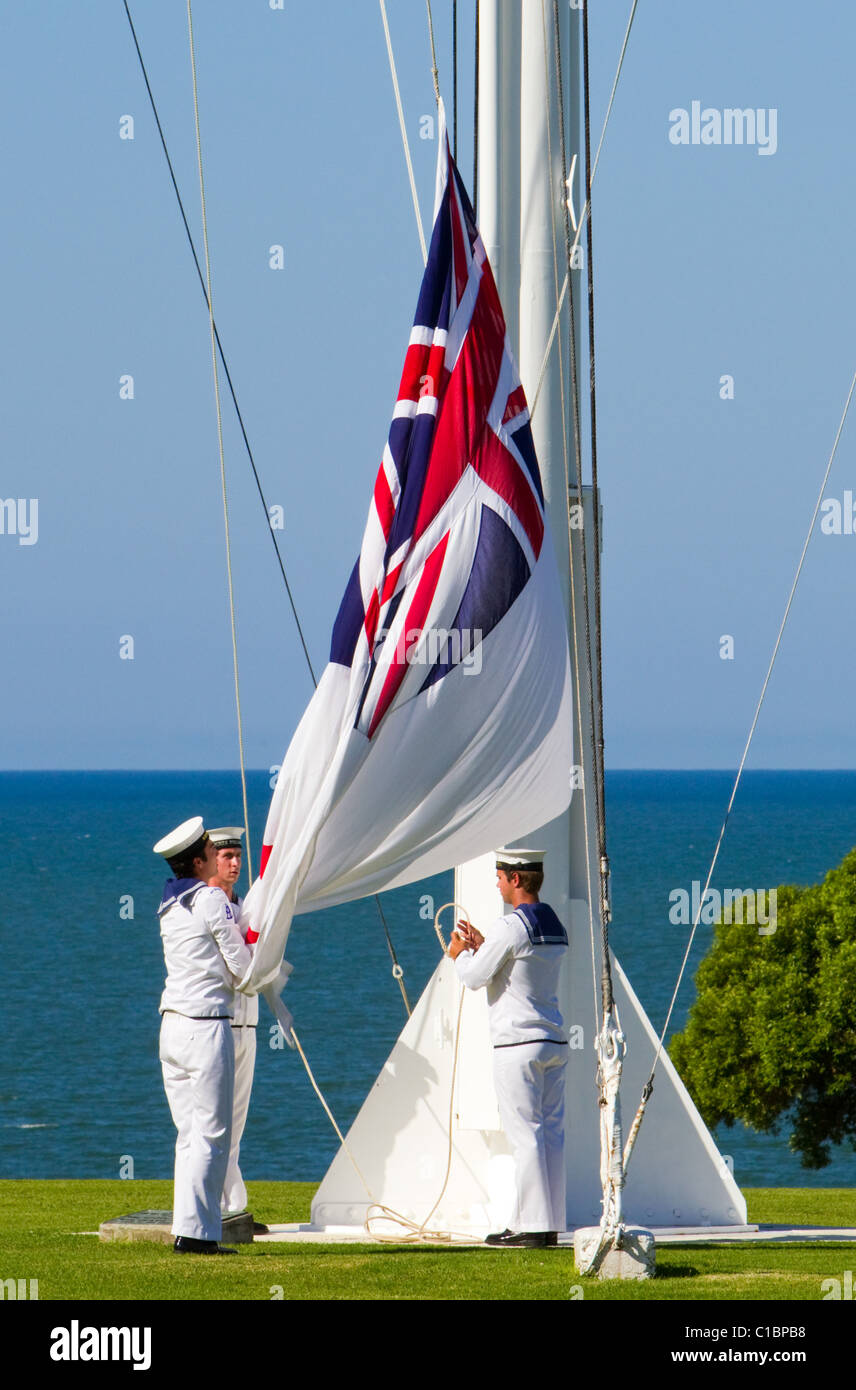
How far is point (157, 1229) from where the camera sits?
11.0 m

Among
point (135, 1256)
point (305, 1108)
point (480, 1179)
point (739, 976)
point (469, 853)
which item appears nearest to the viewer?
point (135, 1256)

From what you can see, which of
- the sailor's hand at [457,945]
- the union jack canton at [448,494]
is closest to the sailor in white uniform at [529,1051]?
the sailor's hand at [457,945]

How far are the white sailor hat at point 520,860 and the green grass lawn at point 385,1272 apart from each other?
1.91 meters

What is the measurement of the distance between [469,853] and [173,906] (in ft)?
4.91

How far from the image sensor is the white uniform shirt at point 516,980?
11078 mm

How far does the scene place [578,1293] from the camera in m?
9.12

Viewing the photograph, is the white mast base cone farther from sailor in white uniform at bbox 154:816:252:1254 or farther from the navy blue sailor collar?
the navy blue sailor collar

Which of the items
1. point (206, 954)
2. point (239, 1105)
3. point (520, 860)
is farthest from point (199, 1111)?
point (520, 860)

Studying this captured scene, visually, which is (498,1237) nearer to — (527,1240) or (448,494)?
(527,1240)

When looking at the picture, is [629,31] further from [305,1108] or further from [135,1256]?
[305,1108]

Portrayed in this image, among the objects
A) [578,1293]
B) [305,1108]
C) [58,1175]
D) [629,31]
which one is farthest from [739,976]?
[305,1108]

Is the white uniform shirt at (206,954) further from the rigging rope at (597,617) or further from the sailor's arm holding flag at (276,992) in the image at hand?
the rigging rope at (597,617)

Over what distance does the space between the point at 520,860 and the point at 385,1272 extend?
234 centimetres

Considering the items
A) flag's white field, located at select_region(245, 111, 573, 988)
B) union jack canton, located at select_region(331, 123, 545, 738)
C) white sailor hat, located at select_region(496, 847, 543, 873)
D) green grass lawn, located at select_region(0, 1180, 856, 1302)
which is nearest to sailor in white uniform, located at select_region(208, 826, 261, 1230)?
green grass lawn, located at select_region(0, 1180, 856, 1302)
